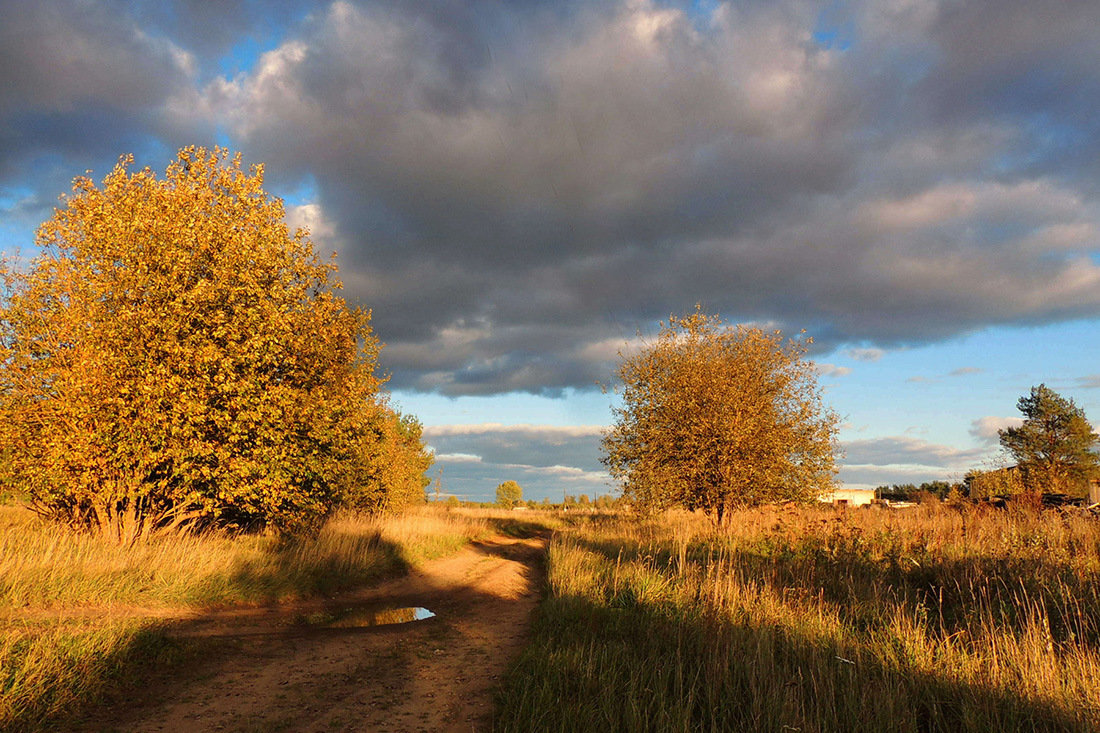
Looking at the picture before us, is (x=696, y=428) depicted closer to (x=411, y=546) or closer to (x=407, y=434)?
(x=411, y=546)

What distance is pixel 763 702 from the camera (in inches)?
231

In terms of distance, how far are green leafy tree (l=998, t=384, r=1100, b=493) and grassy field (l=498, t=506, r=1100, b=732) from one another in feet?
171

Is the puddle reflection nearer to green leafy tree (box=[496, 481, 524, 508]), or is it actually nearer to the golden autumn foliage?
the golden autumn foliage

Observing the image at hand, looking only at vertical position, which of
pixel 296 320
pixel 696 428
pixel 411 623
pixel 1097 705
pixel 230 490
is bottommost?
pixel 411 623

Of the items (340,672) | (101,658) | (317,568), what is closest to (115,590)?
(101,658)

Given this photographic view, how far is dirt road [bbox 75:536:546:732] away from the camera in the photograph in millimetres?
6383

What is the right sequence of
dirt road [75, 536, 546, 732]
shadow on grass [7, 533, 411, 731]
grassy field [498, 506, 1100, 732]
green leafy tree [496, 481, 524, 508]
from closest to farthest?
grassy field [498, 506, 1100, 732]
shadow on grass [7, 533, 411, 731]
dirt road [75, 536, 546, 732]
green leafy tree [496, 481, 524, 508]

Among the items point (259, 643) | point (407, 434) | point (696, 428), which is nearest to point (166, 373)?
point (259, 643)

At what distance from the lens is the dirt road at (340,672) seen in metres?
6.38

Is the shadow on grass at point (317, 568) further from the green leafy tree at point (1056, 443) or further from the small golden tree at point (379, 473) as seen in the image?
the green leafy tree at point (1056, 443)

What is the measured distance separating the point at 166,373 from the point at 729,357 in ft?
64.2

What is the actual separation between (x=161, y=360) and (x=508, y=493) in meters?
102

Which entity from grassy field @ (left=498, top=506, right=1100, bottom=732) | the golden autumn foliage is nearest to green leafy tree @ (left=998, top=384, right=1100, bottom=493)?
grassy field @ (left=498, top=506, right=1100, bottom=732)

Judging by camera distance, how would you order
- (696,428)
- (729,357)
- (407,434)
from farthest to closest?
(407,434)
(729,357)
(696,428)
